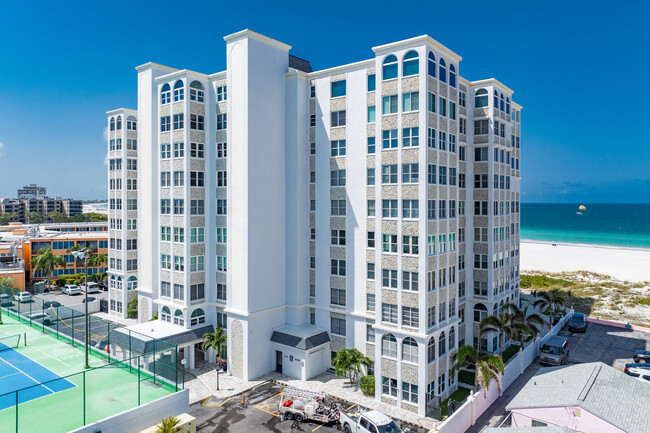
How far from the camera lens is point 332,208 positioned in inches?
1350

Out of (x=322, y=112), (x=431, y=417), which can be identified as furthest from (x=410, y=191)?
(x=431, y=417)

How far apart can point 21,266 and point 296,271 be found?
48670mm

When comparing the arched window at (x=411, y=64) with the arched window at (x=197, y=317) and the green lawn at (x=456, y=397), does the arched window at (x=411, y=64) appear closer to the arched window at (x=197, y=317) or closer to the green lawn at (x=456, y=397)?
the green lawn at (x=456, y=397)

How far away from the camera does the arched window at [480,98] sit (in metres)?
36.8

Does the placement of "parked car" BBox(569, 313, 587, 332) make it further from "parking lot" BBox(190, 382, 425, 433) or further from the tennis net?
the tennis net

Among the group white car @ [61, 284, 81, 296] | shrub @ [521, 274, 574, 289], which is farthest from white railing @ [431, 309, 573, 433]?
white car @ [61, 284, 81, 296]

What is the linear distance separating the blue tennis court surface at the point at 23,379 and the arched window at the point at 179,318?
12203 millimetres

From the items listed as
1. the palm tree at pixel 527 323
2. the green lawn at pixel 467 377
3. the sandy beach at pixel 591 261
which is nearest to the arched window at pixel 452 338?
the green lawn at pixel 467 377

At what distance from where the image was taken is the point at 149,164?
133 ft

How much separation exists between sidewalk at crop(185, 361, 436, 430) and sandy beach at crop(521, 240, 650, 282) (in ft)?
211

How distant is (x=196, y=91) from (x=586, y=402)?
3482cm

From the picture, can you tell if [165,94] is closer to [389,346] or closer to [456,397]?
[389,346]

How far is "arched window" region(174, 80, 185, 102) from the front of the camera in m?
36.8

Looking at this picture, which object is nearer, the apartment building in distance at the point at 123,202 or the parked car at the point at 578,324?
the parked car at the point at 578,324
